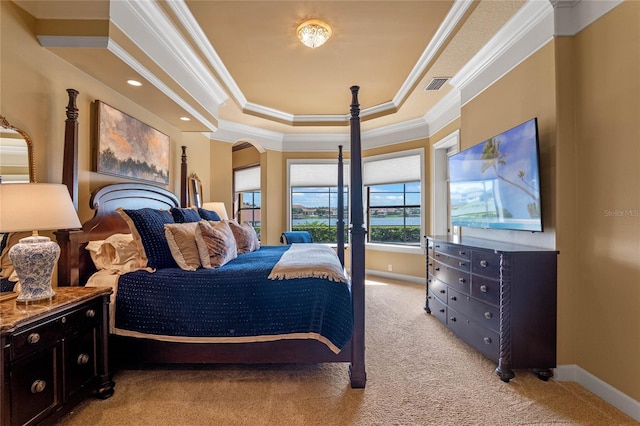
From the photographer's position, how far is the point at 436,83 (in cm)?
348

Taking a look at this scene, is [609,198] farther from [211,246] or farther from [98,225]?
[98,225]

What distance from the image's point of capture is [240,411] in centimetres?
179

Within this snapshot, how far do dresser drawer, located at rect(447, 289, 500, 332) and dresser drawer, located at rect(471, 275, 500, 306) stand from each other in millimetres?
49

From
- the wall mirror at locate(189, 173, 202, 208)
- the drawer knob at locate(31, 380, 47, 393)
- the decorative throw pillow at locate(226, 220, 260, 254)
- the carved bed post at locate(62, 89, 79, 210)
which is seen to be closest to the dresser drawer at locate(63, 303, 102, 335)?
the drawer knob at locate(31, 380, 47, 393)

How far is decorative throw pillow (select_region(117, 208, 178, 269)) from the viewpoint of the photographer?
224cm

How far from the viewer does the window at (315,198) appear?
566cm

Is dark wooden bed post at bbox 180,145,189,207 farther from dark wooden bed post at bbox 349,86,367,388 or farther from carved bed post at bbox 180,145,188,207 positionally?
dark wooden bed post at bbox 349,86,367,388

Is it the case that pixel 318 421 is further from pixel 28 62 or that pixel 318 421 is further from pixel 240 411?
pixel 28 62

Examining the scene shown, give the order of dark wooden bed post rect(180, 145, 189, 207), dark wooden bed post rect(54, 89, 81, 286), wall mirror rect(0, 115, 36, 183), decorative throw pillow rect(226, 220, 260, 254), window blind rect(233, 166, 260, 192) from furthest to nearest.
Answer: window blind rect(233, 166, 260, 192), dark wooden bed post rect(180, 145, 189, 207), decorative throw pillow rect(226, 220, 260, 254), dark wooden bed post rect(54, 89, 81, 286), wall mirror rect(0, 115, 36, 183)

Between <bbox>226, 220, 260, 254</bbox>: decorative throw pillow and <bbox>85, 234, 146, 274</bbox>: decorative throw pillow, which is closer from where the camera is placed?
<bbox>85, 234, 146, 274</bbox>: decorative throw pillow

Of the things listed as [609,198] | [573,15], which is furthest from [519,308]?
[573,15]

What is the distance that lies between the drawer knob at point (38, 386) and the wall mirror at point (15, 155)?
3.87ft

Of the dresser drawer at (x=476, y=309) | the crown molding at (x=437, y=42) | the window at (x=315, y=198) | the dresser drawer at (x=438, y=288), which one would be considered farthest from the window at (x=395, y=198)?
the dresser drawer at (x=476, y=309)

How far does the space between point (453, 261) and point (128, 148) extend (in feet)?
10.7
